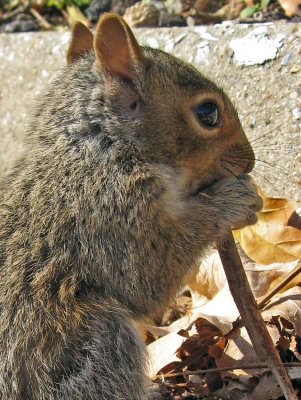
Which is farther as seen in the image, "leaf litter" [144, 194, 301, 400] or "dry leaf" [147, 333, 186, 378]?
"dry leaf" [147, 333, 186, 378]

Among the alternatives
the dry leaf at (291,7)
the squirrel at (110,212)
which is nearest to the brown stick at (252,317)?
A: the squirrel at (110,212)

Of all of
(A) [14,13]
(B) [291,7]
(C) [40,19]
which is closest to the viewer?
(B) [291,7]

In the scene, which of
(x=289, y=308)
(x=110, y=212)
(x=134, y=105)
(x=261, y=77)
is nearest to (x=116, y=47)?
(x=134, y=105)

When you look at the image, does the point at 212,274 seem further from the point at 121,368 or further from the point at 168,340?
the point at 121,368

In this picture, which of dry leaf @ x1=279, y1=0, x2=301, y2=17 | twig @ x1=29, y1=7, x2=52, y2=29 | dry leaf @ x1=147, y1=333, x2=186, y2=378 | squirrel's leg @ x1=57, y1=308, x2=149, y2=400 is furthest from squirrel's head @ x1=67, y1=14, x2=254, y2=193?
twig @ x1=29, y1=7, x2=52, y2=29

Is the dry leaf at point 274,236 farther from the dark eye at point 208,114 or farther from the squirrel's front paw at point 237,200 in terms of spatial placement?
the dark eye at point 208,114

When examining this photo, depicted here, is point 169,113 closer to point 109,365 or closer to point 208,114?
point 208,114

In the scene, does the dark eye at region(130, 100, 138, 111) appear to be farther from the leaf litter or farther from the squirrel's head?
the leaf litter
